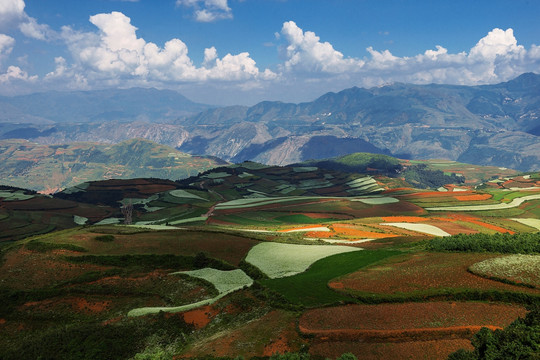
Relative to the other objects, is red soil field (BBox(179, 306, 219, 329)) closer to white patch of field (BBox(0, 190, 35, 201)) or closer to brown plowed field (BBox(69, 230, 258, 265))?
brown plowed field (BBox(69, 230, 258, 265))

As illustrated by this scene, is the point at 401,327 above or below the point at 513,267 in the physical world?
below

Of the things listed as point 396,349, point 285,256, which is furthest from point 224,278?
point 396,349

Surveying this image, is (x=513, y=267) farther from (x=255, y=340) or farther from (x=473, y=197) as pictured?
(x=473, y=197)

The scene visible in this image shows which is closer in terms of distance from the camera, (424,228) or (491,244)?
(491,244)

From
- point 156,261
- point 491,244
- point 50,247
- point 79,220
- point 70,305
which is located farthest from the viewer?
point 79,220

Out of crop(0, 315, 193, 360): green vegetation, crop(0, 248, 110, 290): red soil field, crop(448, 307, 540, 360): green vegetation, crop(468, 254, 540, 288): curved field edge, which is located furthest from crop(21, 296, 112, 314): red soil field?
crop(468, 254, 540, 288): curved field edge

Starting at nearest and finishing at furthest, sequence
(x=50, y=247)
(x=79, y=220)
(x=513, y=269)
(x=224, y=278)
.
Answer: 1. (x=513, y=269)
2. (x=224, y=278)
3. (x=50, y=247)
4. (x=79, y=220)

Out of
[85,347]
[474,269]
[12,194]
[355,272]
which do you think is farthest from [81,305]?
[12,194]
